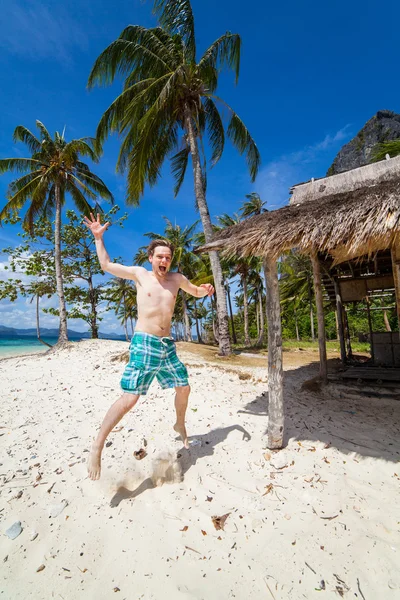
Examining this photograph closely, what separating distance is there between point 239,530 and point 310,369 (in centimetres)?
644

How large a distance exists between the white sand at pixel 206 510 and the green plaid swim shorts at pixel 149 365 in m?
0.85

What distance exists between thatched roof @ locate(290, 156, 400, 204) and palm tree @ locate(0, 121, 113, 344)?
10.7 m

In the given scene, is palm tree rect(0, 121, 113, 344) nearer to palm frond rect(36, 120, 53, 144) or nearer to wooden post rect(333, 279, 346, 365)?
palm frond rect(36, 120, 53, 144)

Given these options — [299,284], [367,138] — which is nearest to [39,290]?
[299,284]

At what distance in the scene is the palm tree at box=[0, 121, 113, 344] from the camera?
12.6 metres

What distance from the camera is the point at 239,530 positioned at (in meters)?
2.04

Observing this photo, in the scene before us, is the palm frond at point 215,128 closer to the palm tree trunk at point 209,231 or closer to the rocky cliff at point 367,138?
the palm tree trunk at point 209,231

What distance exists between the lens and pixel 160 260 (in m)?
2.73

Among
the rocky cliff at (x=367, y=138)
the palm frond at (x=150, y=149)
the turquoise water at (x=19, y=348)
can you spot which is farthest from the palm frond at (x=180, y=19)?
the rocky cliff at (x=367, y=138)

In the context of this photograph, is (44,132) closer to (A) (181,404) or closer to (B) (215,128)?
(B) (215,128)

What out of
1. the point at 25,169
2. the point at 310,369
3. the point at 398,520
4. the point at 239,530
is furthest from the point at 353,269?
the point at 25,169

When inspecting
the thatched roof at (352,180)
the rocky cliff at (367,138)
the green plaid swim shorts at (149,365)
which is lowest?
the green plaid swim shorts at (149,365)

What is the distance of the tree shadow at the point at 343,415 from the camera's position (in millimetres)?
3150

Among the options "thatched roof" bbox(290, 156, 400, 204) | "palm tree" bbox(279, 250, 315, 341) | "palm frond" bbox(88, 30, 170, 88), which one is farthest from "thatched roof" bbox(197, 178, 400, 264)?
"palm tree" bbox(279, 250, 315, 341)
